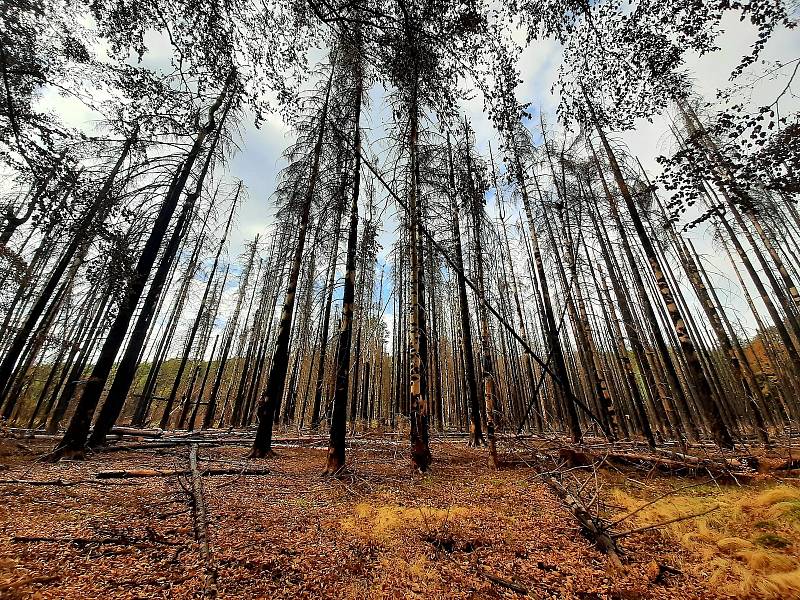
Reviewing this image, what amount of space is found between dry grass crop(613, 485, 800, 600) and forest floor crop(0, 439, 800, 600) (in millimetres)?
15

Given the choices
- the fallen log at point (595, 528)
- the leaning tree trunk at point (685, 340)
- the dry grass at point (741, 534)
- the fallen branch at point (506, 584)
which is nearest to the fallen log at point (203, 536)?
the fallen branch at point (506, 584)

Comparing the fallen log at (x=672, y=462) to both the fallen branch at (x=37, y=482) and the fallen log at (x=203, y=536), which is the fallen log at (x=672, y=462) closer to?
the fallen log at (x=203, y=536)

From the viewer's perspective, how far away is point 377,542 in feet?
12.0

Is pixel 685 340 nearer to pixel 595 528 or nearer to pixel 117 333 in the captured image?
pixel 595 528

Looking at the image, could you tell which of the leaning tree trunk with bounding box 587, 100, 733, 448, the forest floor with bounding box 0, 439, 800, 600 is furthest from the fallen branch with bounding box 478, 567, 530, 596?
the leaning tree trunk with bounding box 587, 100, 733, 448

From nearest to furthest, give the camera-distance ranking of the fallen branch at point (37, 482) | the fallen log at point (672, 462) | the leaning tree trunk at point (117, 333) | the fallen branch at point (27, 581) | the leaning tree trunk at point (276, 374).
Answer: the fallen branch at point (27, 581), the fallen branch at point (37, 482), the fallen log at point (672, 462), the leaning tree trunk at point (117, 333), the leaning tree trunk at point (276, 374)

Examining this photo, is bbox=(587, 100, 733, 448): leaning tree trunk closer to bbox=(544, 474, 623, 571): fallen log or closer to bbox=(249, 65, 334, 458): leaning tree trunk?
bbox=(544, 474, 623, 571): fallen log

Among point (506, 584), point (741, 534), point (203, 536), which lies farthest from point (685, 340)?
point (203, 536)

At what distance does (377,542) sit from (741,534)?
158 inches

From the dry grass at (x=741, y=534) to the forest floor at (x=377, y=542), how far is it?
15 millimetres

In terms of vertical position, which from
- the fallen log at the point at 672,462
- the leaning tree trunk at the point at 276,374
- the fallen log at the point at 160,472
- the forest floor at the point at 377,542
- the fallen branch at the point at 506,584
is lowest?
the fallen branch at the point at 506,584

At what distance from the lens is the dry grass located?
2553mm

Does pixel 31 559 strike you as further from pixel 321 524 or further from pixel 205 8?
pixel 205 8

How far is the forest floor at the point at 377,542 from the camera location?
2.59m
